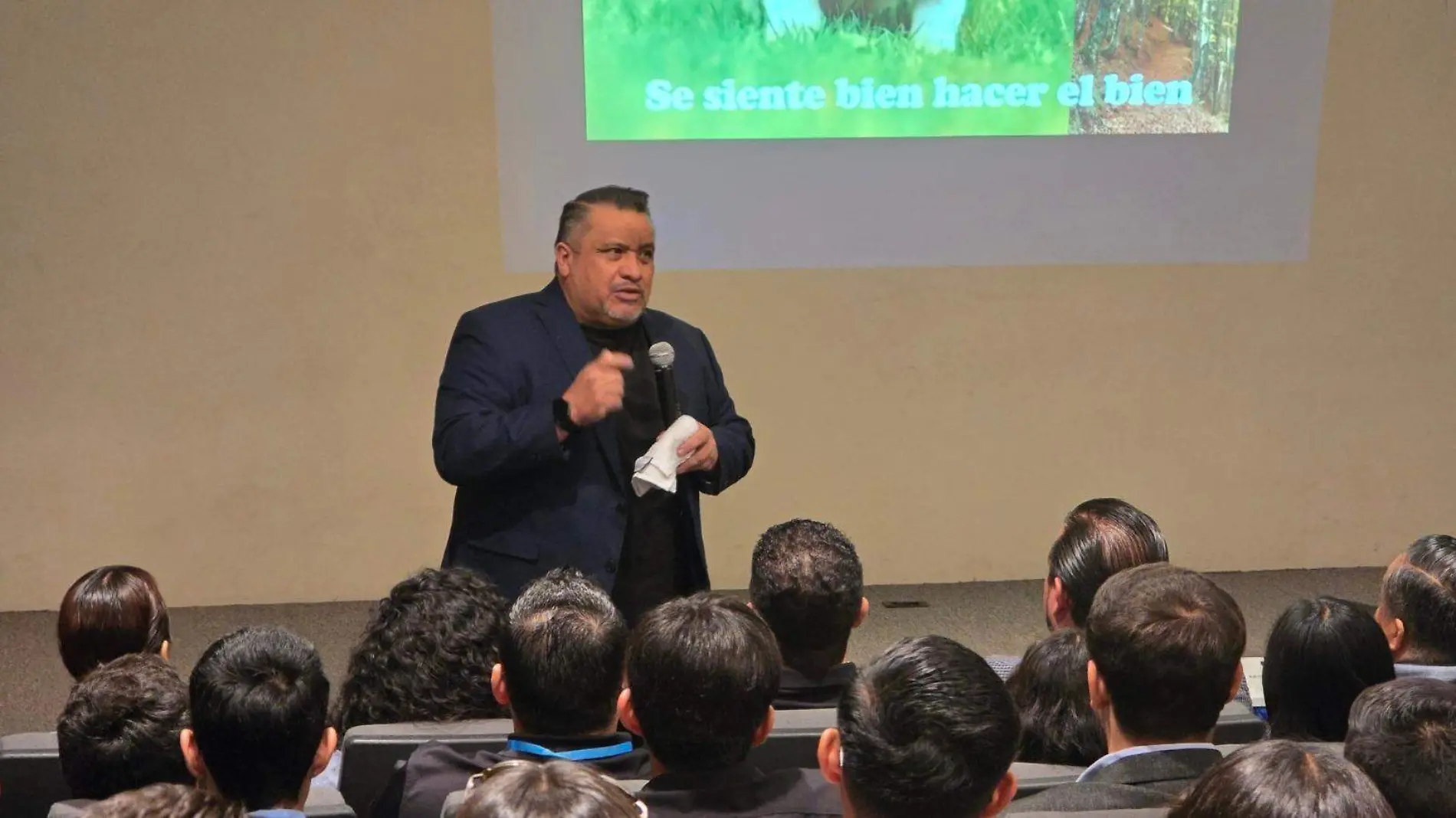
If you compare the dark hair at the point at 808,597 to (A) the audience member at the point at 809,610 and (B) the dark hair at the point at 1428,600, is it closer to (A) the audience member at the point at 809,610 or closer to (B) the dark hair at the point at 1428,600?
(A) the audience member at the point at 809,610

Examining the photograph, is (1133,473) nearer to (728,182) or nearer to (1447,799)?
(728,182)

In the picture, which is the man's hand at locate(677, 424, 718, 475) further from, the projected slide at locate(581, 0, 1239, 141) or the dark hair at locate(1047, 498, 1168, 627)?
the projected slide at locate(581, 0, 1239, 141)

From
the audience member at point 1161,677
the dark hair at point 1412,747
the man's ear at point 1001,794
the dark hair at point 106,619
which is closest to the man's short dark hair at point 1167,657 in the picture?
the audience member at point 1161,677

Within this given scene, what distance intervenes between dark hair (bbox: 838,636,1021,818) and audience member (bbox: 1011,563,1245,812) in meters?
0.30

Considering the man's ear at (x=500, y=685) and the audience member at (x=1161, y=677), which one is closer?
the audience member at (x=1161, y=677)

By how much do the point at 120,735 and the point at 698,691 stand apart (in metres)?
0.78

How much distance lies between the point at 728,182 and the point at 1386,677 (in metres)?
2.89

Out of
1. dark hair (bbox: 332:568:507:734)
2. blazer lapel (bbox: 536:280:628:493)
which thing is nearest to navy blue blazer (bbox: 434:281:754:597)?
blazer lapel (bbox: 536:280:628:493)

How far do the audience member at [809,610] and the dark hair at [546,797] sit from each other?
1023 millimetres

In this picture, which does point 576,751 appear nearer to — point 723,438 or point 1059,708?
point 1059,708

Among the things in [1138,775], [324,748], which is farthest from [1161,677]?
[324,748]

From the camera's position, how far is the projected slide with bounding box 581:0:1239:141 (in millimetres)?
4328

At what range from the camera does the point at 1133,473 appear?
4883 millimetres

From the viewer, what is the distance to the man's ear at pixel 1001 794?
1426 millimetres
